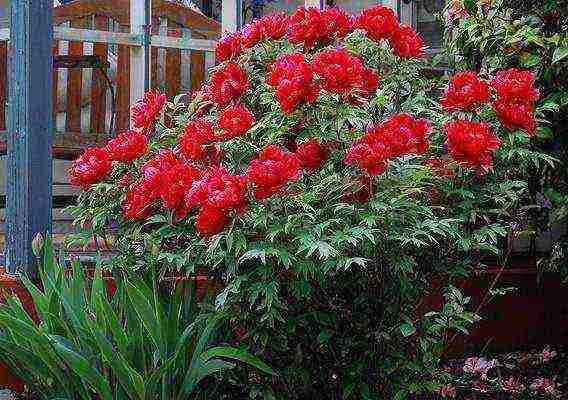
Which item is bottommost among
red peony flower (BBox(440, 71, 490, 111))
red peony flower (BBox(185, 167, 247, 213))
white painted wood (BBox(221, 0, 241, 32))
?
red peony flower (BBox(185, 167, 247, 213))

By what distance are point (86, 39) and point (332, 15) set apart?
6.07 ft

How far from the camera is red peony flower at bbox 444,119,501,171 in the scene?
282 cm

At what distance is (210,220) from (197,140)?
48cm

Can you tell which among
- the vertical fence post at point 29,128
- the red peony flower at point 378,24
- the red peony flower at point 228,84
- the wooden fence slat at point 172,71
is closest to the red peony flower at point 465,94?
the red peony flower at point 378,24

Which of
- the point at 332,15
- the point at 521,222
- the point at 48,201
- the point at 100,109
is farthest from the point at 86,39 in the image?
the point at 521,222

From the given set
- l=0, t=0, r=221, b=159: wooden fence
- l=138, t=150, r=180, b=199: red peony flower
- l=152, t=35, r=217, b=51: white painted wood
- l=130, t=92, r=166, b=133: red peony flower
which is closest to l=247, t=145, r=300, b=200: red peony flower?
l=138, t=150, r=180, b=199: red peony flower

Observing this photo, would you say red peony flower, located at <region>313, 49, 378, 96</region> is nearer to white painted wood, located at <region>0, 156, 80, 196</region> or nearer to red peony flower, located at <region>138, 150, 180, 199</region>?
red peony flower, located at <region>138, 150, 180, 199</region>

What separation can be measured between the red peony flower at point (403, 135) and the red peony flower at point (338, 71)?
0.50 feet

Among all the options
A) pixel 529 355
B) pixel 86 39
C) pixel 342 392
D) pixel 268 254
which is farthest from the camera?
pixel 86 39

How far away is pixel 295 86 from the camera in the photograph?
9.20ft

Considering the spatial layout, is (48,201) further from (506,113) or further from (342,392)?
(506,113)

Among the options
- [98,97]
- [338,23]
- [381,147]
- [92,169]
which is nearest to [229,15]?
[98,97]

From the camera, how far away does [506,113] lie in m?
2.99

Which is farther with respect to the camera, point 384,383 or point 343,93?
point 384,383
